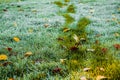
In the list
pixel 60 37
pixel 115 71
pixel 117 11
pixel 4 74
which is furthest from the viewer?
pixel 117 11

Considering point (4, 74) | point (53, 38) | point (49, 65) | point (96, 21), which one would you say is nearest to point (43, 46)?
point (53, 38)

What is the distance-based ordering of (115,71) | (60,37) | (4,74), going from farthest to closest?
(60,37) → (4,74) → (115,71)

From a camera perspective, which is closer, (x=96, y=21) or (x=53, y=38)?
(x=53, y=38)

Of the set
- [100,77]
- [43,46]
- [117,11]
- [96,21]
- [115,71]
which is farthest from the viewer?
[117,11]

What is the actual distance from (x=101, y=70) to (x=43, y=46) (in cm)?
118

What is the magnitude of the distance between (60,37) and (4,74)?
4.69ft

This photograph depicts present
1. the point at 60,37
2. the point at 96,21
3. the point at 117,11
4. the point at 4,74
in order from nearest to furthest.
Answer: the point at 4,74
the point at 60,37
the point at 96,21
the point at 117,11

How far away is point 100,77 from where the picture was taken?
6.81 ft

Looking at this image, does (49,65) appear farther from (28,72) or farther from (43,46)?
(43,46)

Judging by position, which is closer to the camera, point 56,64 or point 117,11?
point 56,64

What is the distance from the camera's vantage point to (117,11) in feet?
20.1

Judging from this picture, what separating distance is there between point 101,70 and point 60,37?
1.44 m

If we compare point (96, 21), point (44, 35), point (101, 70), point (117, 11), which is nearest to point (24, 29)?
point (44, 35)

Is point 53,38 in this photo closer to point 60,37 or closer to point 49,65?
point 60,37
